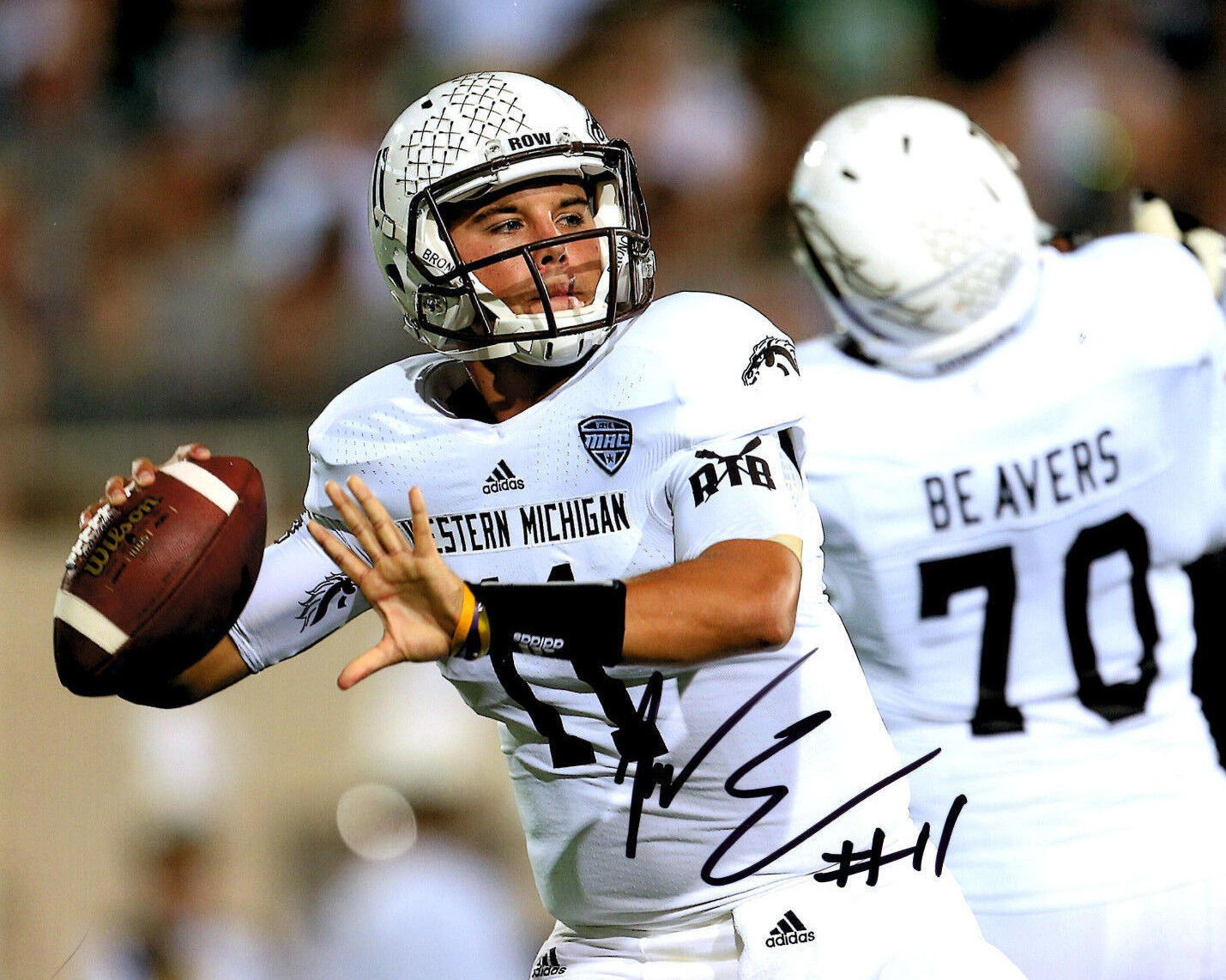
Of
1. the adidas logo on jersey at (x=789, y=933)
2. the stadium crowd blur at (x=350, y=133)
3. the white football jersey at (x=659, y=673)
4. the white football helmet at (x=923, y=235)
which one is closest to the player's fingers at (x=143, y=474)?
the white football jersey at (x=659, y=673)

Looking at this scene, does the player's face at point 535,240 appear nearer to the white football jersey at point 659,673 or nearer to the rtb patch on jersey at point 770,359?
the white football jersey at point 659,673

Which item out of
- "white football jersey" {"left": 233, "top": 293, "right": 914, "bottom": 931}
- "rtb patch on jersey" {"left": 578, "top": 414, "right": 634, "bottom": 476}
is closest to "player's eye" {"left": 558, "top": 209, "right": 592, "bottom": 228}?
"white football jersey" {"left": 233, "top": 293, "right": 914, "bottom": 931}

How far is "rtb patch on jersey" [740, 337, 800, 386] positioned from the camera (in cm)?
171

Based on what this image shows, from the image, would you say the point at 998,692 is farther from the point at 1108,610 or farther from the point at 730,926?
the point at 730,926

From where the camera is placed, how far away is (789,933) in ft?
5.57

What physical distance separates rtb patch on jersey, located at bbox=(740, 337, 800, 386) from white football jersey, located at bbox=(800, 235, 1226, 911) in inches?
23.1

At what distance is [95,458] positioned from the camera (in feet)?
13.5

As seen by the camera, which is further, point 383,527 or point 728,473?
point 728,473

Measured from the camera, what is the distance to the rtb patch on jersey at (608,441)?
1728mm

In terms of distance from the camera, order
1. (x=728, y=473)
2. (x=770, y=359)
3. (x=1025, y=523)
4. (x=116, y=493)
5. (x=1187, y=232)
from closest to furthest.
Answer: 1. (x=728, y=473)
2. (x=770, y=359)
3. (x=116, y=493)
4. (x=1025, y=523)
5. (x=1187, y=232)

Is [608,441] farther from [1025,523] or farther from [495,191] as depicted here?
[1025,523]

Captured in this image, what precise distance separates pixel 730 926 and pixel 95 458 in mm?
2940

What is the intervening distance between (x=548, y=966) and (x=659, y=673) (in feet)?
1.46
